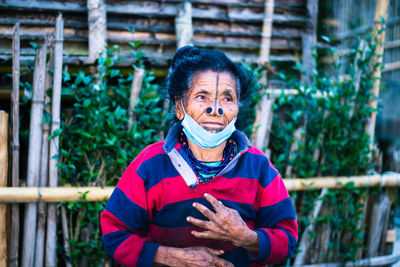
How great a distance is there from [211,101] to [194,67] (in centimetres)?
20

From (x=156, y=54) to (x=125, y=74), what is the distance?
2.06 ft

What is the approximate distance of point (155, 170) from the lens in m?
1.69

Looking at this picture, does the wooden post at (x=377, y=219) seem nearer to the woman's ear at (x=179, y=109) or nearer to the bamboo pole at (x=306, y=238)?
the bamboo pole at (x=306, y=238)

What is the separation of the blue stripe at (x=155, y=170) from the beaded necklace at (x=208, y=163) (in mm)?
114

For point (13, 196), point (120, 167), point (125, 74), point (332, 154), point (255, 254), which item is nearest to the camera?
point (255, 254)

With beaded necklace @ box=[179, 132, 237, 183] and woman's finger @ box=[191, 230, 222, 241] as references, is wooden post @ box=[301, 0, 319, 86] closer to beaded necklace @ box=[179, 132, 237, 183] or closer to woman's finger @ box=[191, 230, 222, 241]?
beaded necklace @ box=[179, 132, 237, 183]

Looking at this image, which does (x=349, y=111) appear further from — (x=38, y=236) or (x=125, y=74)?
(x=38, y=236)

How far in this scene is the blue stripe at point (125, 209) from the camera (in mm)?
1638

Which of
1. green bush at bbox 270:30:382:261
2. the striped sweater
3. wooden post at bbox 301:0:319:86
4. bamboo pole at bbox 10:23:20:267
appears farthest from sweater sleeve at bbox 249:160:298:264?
wooden post at bbox 301:0:319:86

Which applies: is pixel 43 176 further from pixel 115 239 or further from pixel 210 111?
pixel 210 111

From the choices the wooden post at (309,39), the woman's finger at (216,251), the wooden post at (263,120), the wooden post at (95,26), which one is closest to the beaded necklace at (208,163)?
the woman's finger at (216,251)

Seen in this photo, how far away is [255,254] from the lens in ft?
5.63

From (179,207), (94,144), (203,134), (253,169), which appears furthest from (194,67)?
(94,144)

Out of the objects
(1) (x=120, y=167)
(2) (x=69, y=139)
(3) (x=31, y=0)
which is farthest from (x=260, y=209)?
(3) (x=31, y=0)
